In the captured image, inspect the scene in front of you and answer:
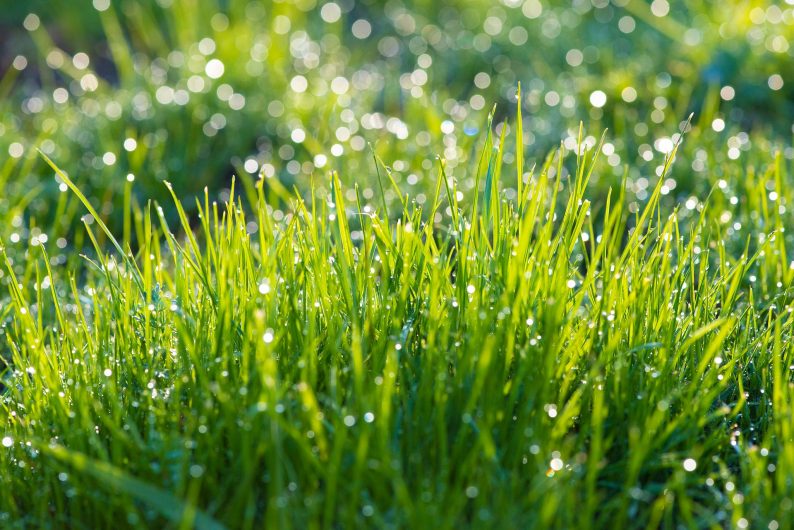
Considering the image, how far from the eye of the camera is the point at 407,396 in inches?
59.6

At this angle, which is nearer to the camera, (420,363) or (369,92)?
(420,363)

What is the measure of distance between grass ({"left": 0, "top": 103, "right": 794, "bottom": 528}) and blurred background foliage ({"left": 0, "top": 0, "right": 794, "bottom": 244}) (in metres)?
0.61

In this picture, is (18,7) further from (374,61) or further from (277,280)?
(277,280)

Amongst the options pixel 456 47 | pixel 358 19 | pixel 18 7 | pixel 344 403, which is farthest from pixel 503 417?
pixel 18 7

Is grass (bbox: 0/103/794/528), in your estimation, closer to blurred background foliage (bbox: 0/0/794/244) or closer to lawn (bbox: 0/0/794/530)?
lawn (bbox: 0/0/794/530)

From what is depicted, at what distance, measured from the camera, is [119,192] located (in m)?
2.72

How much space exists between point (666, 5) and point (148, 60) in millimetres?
2351

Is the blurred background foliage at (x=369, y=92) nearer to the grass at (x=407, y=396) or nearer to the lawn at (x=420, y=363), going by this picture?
the lawn at (x=420, y=363)

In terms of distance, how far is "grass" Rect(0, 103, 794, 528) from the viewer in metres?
1.33

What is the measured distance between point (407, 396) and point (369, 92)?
1.98 m

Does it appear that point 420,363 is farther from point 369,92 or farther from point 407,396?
point 369,92

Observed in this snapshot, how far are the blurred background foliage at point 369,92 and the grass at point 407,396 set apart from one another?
2.02ft

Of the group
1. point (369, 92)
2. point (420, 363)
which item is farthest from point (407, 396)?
point (369, 92)

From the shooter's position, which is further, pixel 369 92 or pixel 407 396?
pixel 369 92
